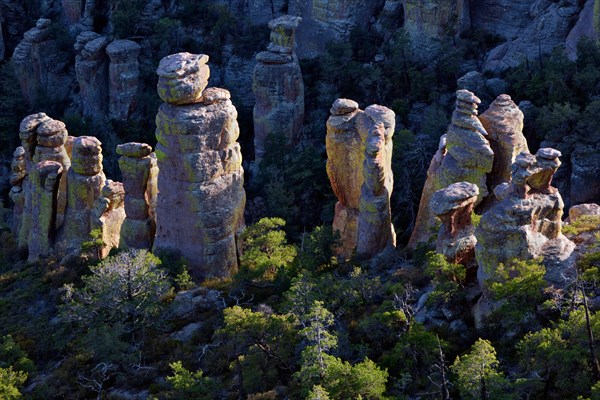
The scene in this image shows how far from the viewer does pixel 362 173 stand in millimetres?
31469

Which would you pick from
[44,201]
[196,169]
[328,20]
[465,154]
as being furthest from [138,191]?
[328,20]

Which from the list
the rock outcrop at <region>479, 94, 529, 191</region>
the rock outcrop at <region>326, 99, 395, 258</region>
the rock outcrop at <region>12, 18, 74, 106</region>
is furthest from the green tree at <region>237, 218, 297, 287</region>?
the rock outcrop at <region>12, 18, 74, 106</region>

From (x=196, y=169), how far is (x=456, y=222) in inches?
323

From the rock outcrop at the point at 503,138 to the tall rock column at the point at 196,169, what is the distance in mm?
7465

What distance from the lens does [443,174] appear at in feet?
98.4

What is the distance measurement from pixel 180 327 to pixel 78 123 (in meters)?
31.9

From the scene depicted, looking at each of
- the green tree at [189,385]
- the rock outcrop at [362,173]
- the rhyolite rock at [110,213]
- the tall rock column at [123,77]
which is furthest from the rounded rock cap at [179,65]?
the tall rock column at [123,77]

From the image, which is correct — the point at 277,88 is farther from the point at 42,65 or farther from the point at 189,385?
the point at 189,385

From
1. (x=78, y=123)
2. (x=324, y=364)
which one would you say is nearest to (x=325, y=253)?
(x=324, y=364)

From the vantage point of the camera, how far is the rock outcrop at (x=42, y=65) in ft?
206

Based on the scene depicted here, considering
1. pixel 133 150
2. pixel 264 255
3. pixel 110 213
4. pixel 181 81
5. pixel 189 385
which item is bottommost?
pixel 110 213

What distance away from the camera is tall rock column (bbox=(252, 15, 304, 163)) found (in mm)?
52531

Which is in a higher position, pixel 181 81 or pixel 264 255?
pixel 181 81

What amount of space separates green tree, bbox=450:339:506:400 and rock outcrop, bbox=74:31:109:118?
43659 millimetres
